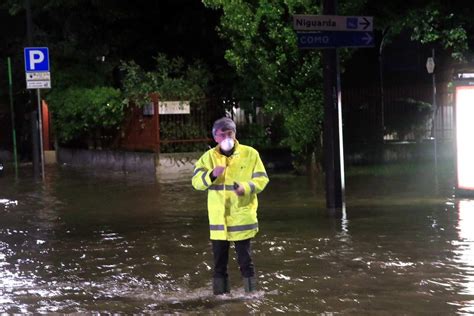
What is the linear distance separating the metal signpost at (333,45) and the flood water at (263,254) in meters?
0.61

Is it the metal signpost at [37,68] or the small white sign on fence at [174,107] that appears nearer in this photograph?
the metal signpost at [37,68]

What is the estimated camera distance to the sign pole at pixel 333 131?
12.6 m

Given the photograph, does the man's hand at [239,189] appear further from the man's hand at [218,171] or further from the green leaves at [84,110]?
the green leaves at [84,110]

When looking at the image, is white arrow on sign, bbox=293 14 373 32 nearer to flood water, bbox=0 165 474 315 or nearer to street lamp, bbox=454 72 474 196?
street lamp, bbox=454 72 474 196

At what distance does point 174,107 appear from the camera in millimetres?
21641

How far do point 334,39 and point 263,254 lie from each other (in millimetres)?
3815

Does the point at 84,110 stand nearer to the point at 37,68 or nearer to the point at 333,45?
the point at 37,68

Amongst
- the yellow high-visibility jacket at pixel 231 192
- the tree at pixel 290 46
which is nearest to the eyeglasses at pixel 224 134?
the yellow high-visibility jacket at pixel 231 192

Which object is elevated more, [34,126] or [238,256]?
[34,126]

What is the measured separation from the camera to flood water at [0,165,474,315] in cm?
758

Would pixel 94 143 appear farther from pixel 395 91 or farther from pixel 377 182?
pixel 377 182

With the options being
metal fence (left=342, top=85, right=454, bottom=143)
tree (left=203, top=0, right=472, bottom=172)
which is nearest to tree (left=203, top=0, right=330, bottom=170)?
tree (left=203, top=0, right=472, bottom=172)

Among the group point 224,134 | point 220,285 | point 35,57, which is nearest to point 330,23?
point 224,134

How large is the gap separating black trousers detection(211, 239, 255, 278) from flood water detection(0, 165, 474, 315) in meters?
0.24
